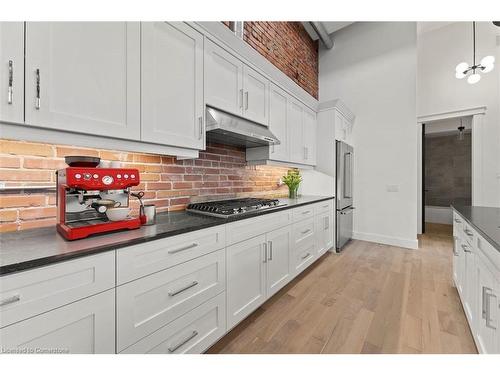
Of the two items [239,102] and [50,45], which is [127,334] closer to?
[50,45]

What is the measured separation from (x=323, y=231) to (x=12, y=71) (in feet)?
10.6

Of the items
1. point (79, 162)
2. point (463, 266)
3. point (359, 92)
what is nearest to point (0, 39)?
point (79, 162)

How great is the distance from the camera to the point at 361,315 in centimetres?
190

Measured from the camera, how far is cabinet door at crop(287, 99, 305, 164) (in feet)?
9.99

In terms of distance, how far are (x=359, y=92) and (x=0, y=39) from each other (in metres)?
4.63

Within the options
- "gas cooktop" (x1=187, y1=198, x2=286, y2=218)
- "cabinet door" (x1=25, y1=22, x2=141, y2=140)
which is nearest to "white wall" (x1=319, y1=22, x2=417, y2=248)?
"gas cooktop" (x1=187, y1=198, x2=286, y2=218)

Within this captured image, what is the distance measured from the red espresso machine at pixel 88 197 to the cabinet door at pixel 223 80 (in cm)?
103

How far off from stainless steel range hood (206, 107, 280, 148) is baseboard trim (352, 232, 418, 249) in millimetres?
2839

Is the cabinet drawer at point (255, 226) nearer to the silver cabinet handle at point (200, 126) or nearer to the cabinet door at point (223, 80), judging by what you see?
the silver cabinet handle at point (200, 126)

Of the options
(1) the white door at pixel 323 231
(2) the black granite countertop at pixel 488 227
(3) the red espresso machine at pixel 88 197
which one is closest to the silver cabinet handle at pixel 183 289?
(3) the red espresso machine at pixel 88 197

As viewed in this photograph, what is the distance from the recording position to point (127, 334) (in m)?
1.05

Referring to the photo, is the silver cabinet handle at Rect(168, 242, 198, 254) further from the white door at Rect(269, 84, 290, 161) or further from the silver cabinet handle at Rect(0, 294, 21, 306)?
the white door at Rect(269, 84, 290, 161)

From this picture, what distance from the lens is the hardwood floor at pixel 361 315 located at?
1568mm

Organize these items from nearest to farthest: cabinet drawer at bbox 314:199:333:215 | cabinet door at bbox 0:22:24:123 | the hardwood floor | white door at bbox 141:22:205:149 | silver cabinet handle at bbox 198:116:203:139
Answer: cabinet door at bbox 0:22:24:123, white door at bbox 141:22:205:149, the hardwood floor, silver cabinet handle at bbox 198:116:203:139, cabinet drawer at bbox 314:199:333:215
